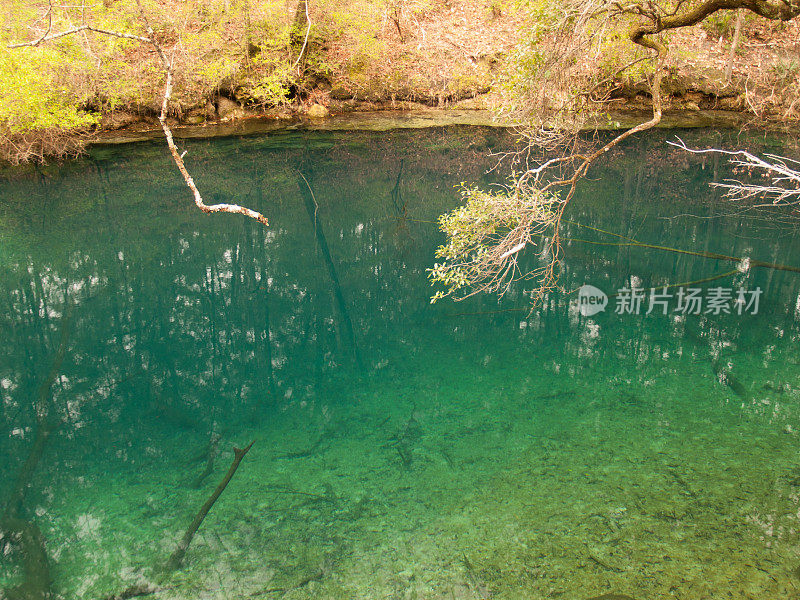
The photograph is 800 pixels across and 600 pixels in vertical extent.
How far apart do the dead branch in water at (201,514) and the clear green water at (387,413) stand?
0.09 meters

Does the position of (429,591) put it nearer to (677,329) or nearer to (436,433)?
(436,433)

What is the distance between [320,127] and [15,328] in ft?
46.2

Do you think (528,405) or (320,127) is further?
(320,127)

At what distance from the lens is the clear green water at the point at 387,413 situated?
5.63 m

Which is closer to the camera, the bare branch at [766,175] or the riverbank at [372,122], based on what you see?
the bare branch at [766,175]

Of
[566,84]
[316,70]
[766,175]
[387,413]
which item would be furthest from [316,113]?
[766,175]

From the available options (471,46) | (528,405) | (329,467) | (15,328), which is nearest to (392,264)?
(528,405)

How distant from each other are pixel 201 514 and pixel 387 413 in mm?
2749

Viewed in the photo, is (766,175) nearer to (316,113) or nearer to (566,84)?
(566,84)

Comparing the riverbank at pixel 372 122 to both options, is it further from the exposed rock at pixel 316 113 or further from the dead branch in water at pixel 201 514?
the dead branch in water at pixel 201 514

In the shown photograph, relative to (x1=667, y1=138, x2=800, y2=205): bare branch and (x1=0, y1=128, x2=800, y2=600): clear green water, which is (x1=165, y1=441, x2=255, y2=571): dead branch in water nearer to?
(x1=0, y1=128, x2=800, y2=600): clear green water

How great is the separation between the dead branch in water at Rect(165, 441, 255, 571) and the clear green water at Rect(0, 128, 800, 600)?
9 cm

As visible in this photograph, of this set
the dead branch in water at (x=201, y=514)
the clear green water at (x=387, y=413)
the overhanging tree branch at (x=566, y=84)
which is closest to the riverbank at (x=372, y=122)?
the clear green water at (x=387, y=413)

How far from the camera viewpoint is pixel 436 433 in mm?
7527
